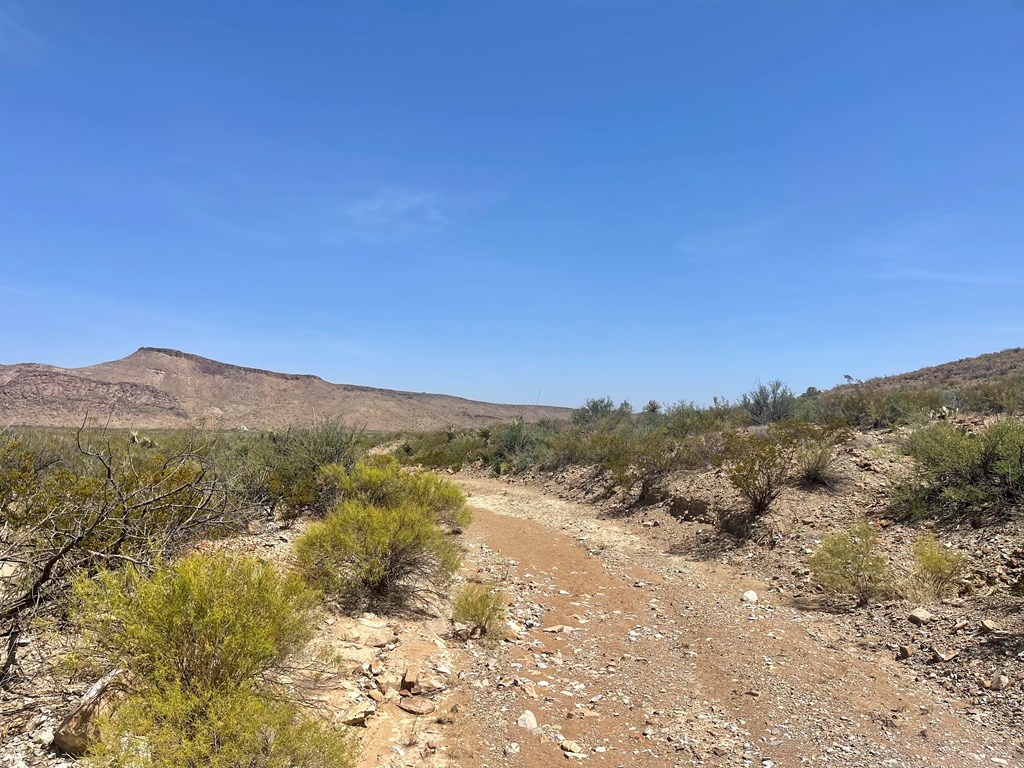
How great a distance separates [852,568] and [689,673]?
3243 mm

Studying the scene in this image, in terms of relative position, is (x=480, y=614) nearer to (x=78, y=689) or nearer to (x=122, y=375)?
(x=78, y=689)

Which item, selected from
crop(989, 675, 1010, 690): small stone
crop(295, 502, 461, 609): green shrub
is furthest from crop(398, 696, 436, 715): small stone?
crop(989, 675, 1010, 690): small stone

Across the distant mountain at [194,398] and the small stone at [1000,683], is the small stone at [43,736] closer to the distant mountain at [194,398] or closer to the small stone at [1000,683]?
the small stone at [1000,683]

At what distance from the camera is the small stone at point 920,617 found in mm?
6168

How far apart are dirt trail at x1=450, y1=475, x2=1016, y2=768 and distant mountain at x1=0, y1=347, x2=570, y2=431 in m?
40.2

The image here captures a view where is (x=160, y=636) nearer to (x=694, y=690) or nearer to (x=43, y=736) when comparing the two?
(x=43, y=736)

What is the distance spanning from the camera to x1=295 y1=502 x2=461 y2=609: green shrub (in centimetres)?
670

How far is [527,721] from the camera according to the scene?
4.62m

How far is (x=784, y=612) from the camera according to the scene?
286 inches

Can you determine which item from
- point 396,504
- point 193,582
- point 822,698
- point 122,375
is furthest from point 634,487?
point 122,375

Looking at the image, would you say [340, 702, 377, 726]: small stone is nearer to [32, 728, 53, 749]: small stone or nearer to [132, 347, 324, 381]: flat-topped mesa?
[32, 728, 53, 749]: small stone

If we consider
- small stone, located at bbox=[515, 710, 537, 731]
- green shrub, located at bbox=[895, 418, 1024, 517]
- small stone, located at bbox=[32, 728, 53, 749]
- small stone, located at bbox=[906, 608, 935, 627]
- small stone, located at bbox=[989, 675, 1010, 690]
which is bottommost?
small stone, located at bbox=[515, 710, 537, 731]

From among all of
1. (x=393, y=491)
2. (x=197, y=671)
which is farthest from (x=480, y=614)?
(x=393, y=491)

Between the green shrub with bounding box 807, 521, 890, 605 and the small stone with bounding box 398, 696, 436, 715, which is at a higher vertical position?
the green shrub with bounding box 807, 521, 890, 605
